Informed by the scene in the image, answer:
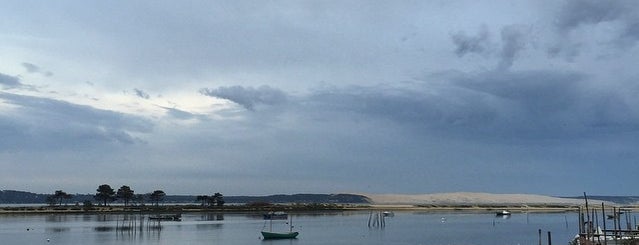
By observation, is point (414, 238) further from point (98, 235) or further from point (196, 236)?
point (98, 235)

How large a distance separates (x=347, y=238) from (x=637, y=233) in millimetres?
28808

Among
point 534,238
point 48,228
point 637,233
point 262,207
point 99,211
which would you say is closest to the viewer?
point 637,233

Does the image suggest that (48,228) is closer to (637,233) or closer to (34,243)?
(34,243)

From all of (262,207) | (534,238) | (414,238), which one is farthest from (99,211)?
(534,238)

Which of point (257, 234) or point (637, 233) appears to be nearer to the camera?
point (637, 233)

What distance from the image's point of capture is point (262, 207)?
516 ft

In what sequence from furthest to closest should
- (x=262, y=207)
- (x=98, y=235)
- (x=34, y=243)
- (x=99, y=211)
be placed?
(x=262, y=207) → (x=99, y=211) → (x=98, y=235) → (x=34, y=243)

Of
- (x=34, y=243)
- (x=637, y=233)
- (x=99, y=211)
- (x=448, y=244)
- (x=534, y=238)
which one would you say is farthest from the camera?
(x=99, y=211)

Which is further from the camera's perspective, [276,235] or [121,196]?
[121,196]

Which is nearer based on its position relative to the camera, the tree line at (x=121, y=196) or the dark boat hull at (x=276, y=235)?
the dark boat hull at (x=276, y=235)

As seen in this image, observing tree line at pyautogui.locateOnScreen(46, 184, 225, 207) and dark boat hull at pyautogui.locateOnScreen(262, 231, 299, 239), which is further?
tree line at pyautogui.locateOnScreen(46, 184, 225, 207)

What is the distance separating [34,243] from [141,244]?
9.42m

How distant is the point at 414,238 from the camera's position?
6359cm

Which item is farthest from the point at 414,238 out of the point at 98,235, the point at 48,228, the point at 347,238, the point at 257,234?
the point at 48,228
